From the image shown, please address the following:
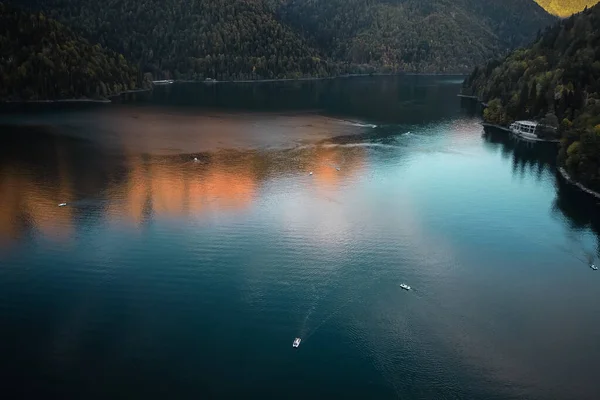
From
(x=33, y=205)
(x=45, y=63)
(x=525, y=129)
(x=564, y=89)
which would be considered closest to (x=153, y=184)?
(x=33, y=205)

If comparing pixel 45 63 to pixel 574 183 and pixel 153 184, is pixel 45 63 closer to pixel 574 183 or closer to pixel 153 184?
pixel 153 184

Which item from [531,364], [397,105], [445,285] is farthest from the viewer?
[397,105]

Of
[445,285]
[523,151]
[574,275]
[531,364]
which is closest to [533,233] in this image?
[574,275]

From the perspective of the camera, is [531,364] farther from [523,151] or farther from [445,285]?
[523,151]

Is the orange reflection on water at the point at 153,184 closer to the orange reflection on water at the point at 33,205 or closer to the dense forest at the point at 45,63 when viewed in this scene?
the orange reflection on water at the point at 33,205

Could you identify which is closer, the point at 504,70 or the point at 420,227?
the point at 420,227
